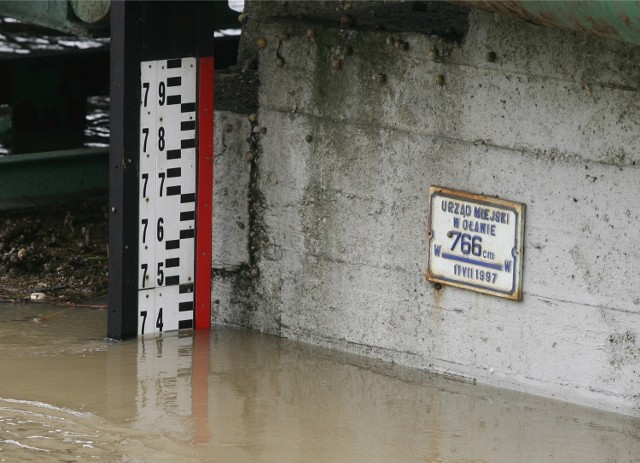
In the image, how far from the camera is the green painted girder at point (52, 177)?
8242mm

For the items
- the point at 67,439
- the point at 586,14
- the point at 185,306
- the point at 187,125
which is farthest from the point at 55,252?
the point at 586,14

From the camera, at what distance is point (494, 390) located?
5695 millimetres

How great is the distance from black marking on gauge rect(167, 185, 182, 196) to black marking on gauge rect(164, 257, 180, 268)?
0.33 metres

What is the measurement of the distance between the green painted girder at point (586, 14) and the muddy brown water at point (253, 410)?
5.49ft

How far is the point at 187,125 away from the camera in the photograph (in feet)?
21.1

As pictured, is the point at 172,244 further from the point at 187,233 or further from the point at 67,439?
the point at 67,439

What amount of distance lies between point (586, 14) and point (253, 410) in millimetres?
2205

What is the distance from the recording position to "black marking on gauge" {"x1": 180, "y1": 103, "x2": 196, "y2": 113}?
252 inches

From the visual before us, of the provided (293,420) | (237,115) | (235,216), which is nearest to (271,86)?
(237,115)

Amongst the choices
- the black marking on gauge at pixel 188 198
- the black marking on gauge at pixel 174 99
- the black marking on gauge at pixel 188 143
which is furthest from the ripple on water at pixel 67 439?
the black marking on gauge at pixel 174 99

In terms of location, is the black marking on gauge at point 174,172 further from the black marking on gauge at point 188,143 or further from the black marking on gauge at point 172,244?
the black marking on gauge at point 172,244

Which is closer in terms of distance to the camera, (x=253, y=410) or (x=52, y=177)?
(x=253, y=410)

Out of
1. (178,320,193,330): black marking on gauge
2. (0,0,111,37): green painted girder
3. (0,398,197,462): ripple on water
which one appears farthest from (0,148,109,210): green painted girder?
(0,398,197,462): ripple on water

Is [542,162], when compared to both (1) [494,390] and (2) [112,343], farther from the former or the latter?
(2) [112,343]
